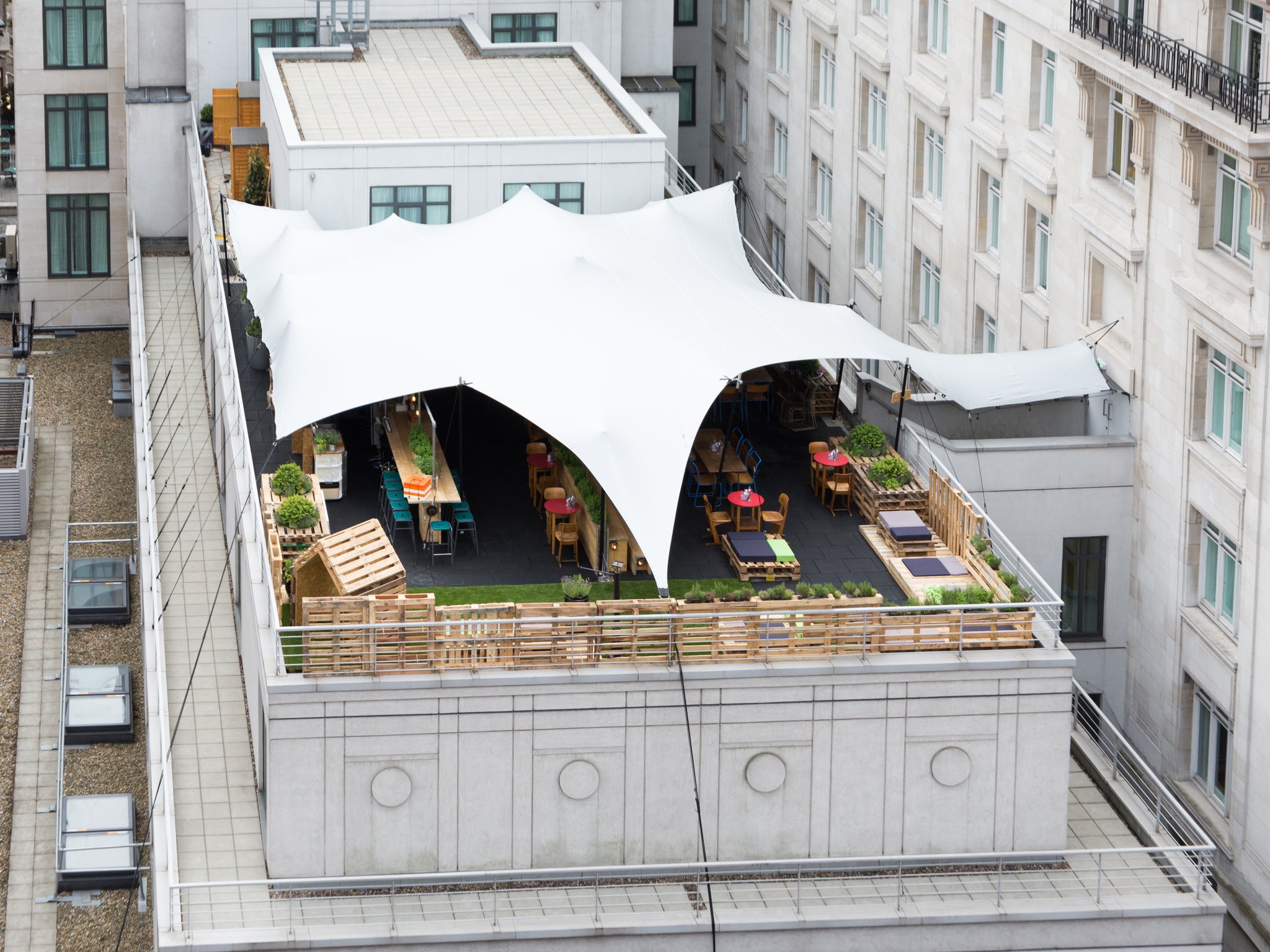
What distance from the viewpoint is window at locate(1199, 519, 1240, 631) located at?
39469 millimetres

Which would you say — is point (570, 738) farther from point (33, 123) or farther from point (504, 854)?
point (33, 123)

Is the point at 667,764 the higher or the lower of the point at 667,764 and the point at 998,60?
the lower

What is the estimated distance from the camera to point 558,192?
5131 centimetres

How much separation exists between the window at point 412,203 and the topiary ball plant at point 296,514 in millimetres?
12528

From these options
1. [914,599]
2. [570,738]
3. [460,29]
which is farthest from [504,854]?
[460,29]

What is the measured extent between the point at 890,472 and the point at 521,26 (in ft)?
94.0

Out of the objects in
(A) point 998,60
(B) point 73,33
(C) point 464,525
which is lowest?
(C) point 464,525

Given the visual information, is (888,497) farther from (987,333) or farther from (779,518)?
(987,333)

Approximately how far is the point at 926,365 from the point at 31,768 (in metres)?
19.8

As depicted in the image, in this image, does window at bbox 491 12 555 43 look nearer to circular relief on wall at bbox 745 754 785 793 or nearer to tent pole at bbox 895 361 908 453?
tent pole at bbox 895 361 908 453

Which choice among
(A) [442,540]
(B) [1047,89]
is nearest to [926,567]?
(A) [442,540]

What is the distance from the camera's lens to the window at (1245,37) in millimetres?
36906

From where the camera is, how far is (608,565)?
129ft

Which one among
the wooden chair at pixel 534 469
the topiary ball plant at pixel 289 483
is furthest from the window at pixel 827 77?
the topiary ball plant at pixel 289 483
